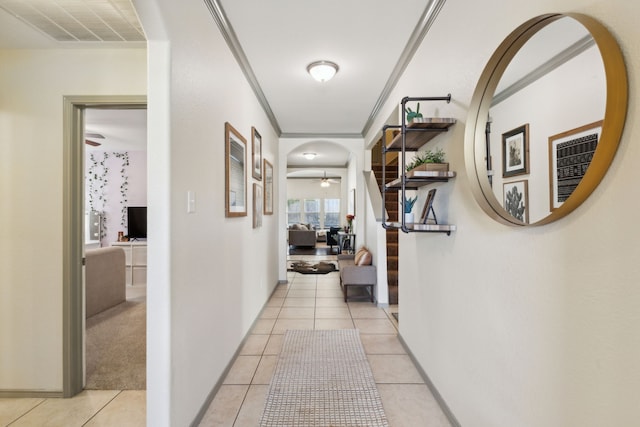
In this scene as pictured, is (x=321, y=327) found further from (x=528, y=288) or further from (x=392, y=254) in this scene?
(x=528, y=288)

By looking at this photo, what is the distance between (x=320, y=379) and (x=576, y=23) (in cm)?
239

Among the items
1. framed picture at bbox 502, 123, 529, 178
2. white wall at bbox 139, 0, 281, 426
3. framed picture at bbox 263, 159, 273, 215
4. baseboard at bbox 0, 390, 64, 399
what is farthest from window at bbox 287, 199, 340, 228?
framed picture at bbox 502, 123, 529, 178

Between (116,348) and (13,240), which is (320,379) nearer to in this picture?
(116,348)

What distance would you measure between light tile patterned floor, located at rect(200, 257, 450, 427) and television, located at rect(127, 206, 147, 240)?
3.02 m

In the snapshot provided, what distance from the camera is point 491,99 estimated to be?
137 cm

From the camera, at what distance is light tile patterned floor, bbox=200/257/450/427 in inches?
76.3

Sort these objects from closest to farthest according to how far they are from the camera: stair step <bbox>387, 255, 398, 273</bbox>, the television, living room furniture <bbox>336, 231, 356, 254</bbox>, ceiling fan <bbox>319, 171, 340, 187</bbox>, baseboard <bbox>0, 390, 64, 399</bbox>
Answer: baseboard <bbox>0, 390, 64, 399</bbox> → stair step <bbox>387, 255, 398, 273</bbox> → the television → living room furniture <bbox>336, 231, 356, 254</bbox> → ceiling fan <bbox>319, 171, 340, 187</bbox>

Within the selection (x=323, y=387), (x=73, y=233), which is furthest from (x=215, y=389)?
(x=73, y=233)

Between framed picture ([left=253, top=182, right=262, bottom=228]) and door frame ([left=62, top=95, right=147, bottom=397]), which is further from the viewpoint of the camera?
framed picture ([left=253, top=182, right=262, bottom=228])

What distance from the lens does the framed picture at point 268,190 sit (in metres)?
4.09

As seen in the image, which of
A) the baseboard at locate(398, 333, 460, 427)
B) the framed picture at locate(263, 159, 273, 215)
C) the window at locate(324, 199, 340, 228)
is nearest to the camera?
the baseboard at locate(398, 333, 460, 427)

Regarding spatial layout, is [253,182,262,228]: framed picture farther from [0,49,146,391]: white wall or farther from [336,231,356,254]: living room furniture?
[336,231,356,254]: living room furniture

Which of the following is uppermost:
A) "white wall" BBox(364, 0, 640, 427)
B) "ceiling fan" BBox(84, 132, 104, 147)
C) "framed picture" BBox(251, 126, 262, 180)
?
"ceiling fan" BBox(84, 132, 104, 147)

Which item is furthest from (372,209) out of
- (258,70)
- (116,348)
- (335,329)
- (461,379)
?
(116,348)
